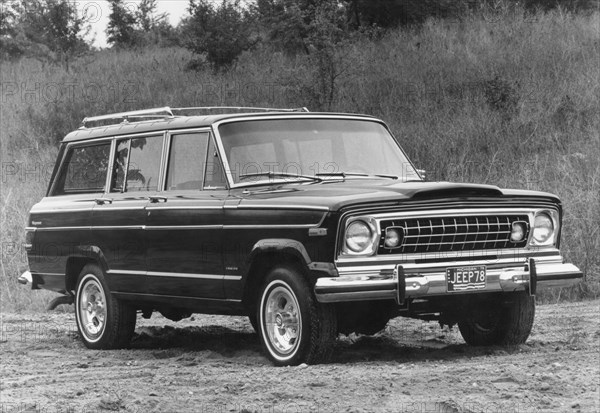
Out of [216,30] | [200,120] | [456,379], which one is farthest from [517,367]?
[216,30]

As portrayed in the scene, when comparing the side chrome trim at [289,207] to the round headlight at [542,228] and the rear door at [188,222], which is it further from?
the round headlight at [542,228]

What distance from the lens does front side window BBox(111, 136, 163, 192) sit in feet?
29.1

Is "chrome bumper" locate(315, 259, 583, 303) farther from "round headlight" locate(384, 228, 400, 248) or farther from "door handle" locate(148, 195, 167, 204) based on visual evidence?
"door handle" locate(148, 195, 167, 204)

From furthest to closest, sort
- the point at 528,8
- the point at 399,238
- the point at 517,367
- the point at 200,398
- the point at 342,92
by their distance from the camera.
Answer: the point at 528,8 → the point at 342,92 → the point at 399,238 → the point at 517,367 → the point at 200,398

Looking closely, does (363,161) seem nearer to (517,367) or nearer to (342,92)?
(517,367)

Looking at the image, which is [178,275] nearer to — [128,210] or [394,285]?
[128,210]

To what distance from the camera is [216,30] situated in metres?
26.3

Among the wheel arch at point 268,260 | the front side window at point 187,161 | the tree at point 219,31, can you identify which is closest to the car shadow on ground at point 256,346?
the wheel arch at point 268,260

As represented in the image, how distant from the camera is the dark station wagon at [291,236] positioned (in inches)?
273

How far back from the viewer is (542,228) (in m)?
7.77

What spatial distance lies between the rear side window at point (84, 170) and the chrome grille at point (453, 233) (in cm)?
355

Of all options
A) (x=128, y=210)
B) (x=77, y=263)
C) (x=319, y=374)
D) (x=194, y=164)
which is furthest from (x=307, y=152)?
(x=77, y=263)

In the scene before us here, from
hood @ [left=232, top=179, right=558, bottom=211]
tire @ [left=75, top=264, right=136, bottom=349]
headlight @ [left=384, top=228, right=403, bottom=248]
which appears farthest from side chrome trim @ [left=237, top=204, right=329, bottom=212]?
tire @ [left=75, top=264, right=136, bottom=349]

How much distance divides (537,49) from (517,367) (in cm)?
1800
